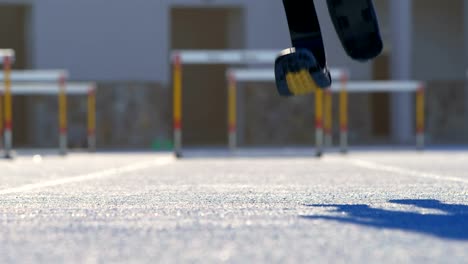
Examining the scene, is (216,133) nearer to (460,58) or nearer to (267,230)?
(460,58)

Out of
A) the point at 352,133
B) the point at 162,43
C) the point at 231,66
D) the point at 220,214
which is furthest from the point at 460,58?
the point at 220,214

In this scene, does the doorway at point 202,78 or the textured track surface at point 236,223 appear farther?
the doorway at point 202,78

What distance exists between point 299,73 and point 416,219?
1.84 m

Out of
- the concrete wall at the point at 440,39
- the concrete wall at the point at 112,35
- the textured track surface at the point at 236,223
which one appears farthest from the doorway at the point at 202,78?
A: the textured track surface at the point at 236,223

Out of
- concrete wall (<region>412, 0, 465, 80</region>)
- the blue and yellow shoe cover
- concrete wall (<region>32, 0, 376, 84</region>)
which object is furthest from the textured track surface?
concrete wall (<region>412, 0, 465, 80</region>)

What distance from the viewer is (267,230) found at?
2697mm

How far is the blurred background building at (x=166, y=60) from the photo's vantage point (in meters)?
16.1

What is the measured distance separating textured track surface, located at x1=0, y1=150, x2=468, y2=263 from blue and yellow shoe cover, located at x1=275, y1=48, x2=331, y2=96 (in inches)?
17.8

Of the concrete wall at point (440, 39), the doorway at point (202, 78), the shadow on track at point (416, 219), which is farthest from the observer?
the doorway at point (202, 78)

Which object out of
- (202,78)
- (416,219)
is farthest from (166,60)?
(416,219)

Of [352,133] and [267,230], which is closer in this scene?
[267,230]

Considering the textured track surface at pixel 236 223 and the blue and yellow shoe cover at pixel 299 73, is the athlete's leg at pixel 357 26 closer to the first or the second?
the blue and yellow shoe cover at pixel 299 73

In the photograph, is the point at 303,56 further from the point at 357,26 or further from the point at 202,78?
the point at 202,78

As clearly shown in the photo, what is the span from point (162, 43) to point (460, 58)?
4.81m
